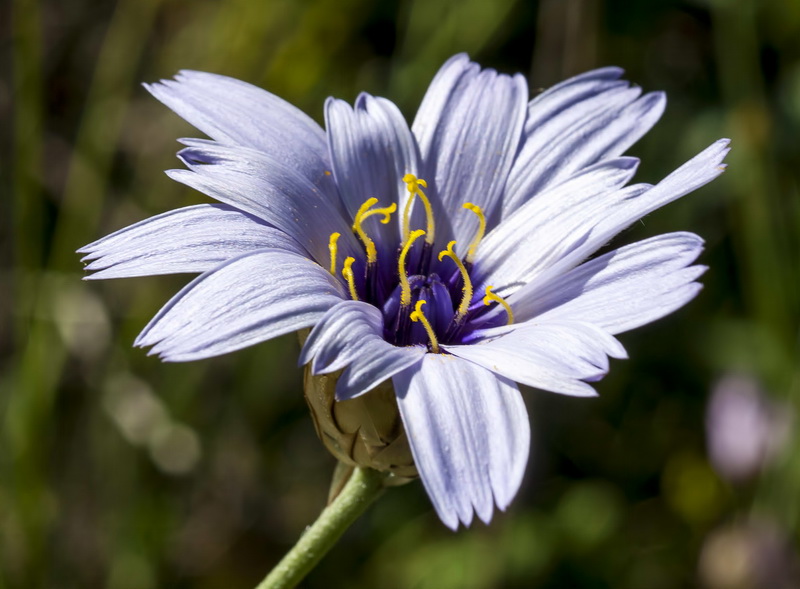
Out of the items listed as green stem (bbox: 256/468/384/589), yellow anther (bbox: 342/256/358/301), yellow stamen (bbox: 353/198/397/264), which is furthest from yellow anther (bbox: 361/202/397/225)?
green stem (bbox: 256/468/384/589)

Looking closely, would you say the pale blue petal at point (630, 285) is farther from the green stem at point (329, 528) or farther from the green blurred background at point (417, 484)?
the green blurred background at point (417, 484)

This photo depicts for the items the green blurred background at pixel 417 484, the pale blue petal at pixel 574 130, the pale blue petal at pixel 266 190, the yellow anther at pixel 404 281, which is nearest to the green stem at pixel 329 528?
the yellow anther at pixel 404 281

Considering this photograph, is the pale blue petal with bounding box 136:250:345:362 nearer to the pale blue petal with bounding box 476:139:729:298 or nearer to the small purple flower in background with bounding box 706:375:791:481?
the pale blue petal with bounding box 476:139:729:298

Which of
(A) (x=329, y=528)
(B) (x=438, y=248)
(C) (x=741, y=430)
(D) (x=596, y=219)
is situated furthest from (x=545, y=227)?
(C) (x=741, y=430)

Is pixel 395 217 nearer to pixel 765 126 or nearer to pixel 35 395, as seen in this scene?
pixel 35 395

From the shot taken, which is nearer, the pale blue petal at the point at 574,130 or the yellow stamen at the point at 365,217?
the yellow stamen at the point at 365,217

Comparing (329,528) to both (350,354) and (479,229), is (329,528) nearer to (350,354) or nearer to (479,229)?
(350,354)

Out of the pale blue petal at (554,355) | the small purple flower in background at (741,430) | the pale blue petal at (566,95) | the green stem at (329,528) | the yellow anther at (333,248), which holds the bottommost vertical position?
the small purple flower in background at (741,430)
